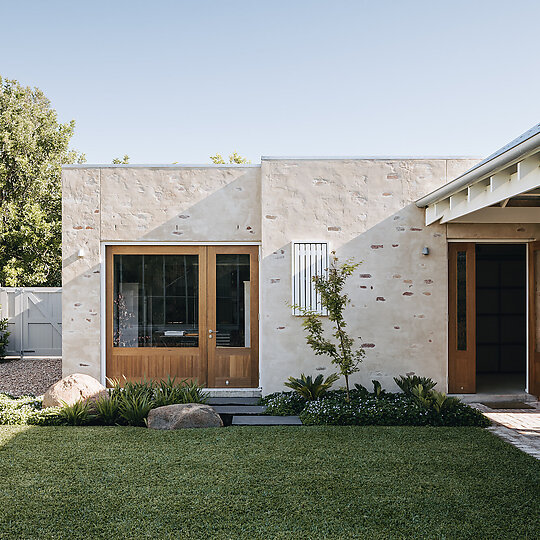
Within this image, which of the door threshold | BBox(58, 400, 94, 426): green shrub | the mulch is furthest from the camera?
the mulch

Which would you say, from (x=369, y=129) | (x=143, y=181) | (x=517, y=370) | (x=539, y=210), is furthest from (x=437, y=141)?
(x=143, y=181)

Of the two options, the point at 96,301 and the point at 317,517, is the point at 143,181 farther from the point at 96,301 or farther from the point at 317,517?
the point at 317,517

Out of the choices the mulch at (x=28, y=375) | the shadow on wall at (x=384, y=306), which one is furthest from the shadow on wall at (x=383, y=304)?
the mulch at (x=28, y=375)

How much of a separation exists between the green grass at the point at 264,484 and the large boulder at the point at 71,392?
0.62 meters

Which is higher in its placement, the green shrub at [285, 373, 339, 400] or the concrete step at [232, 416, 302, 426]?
the green shrub at [285, 373, 339, 400]

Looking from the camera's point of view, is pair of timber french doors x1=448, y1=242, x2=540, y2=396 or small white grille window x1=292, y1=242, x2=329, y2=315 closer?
small white grille window x1=292, y1=242, x2=329, y2=315

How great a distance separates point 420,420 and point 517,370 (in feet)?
17.3

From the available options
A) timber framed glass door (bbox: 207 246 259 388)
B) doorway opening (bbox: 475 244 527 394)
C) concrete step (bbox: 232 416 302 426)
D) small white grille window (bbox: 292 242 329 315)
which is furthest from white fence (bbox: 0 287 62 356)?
doorway opening (bbox: 475 244 527 394)

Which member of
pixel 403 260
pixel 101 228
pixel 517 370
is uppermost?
pixel 101 228

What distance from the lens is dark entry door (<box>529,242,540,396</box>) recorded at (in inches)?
318

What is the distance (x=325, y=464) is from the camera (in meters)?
5.04

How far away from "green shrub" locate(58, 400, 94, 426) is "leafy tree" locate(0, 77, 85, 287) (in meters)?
10.7

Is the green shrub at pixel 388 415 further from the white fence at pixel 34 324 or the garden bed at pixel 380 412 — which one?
the white fence at pixel 34 324

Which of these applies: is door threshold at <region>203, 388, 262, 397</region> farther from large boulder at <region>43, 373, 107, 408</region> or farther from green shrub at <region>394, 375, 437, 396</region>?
green shrub at <region>394, 375, 437, 396</region>
